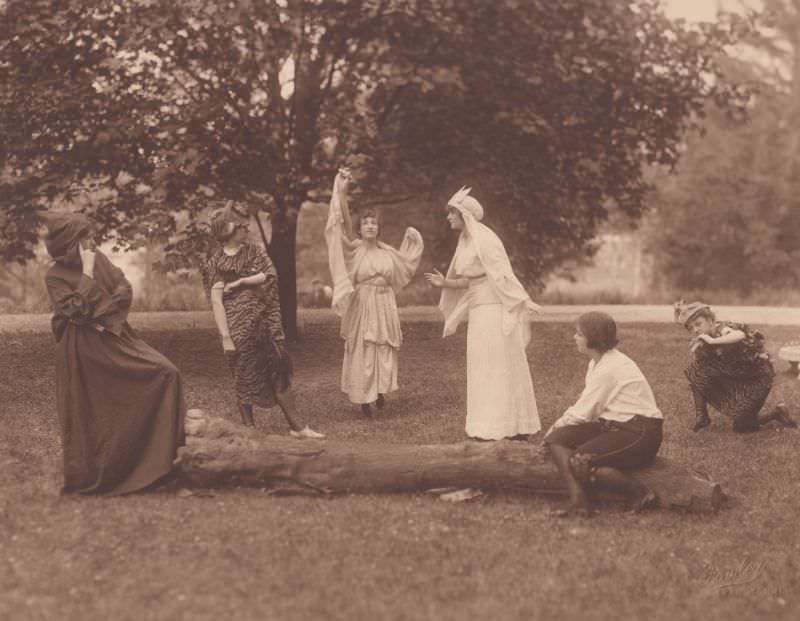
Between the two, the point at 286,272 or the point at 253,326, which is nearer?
the point at 253,326

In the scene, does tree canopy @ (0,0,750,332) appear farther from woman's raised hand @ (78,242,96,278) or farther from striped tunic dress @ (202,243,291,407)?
woman's raised hand @ (78,242,96,278)

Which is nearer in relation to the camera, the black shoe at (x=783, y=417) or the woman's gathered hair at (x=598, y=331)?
the woman's gathered hair at (x=598, y=331)

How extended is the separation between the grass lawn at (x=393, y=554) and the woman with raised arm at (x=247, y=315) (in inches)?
68.4

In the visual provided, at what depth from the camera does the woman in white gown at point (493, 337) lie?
8.59 m

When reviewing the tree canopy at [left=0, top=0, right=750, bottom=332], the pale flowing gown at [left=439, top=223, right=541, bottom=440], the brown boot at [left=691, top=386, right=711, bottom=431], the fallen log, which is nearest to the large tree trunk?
the tree canopy at [left=0, top=0, right=750, bottom=332]

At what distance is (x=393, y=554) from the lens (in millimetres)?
5871

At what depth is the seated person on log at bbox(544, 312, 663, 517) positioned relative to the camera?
6738mm

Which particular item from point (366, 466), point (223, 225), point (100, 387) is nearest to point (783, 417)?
point (366, 466)

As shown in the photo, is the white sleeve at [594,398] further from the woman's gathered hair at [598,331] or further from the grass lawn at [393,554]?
the grass lawn at [393,554]

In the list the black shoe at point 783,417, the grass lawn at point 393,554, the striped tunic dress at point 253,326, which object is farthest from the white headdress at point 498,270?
the black shoe at point 783,417

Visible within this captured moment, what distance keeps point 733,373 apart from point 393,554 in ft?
15.4

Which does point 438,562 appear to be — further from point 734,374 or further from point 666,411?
point 666,411

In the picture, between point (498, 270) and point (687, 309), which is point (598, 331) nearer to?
point (498, 270)

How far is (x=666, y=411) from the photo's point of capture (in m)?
10.6
